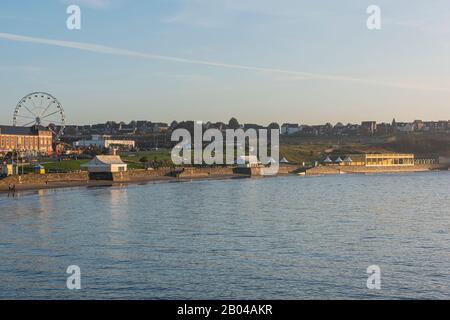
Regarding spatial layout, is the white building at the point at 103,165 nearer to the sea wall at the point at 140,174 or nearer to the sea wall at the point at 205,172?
the sea wall at the point at 140,174

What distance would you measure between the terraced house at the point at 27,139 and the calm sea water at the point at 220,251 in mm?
90088

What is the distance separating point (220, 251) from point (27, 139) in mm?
130741

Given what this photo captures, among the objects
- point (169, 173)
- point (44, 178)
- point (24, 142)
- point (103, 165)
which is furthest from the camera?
point (24, 142)

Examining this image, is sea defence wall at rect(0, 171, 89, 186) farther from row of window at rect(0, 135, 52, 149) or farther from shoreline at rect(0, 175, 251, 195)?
row of window at rect(0, 135, 52, 149)

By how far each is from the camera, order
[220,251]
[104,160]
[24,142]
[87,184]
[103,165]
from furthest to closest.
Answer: [24,142] → [103,165] → [104,160] → [87,184] → [220,251]

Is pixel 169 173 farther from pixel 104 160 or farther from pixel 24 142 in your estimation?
pixel 24 142

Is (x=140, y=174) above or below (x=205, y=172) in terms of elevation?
above

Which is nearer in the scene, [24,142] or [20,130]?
[20,130]

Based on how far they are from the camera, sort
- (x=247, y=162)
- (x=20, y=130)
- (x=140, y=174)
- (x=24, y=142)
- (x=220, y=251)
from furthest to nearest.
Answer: (x=247, y=162) < (x=24, y=142) < (x=20, y=130) < (x=140, y=174) < (x=220, y=251)

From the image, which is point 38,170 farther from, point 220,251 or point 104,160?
point 220,251

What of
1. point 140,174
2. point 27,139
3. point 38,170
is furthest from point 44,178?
point 27,139

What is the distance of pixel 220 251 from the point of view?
117 ft

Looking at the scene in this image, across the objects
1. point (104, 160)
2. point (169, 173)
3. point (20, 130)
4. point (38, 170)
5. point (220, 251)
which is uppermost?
point (20, 130)

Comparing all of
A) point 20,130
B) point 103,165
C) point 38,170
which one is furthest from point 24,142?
point 38,170
